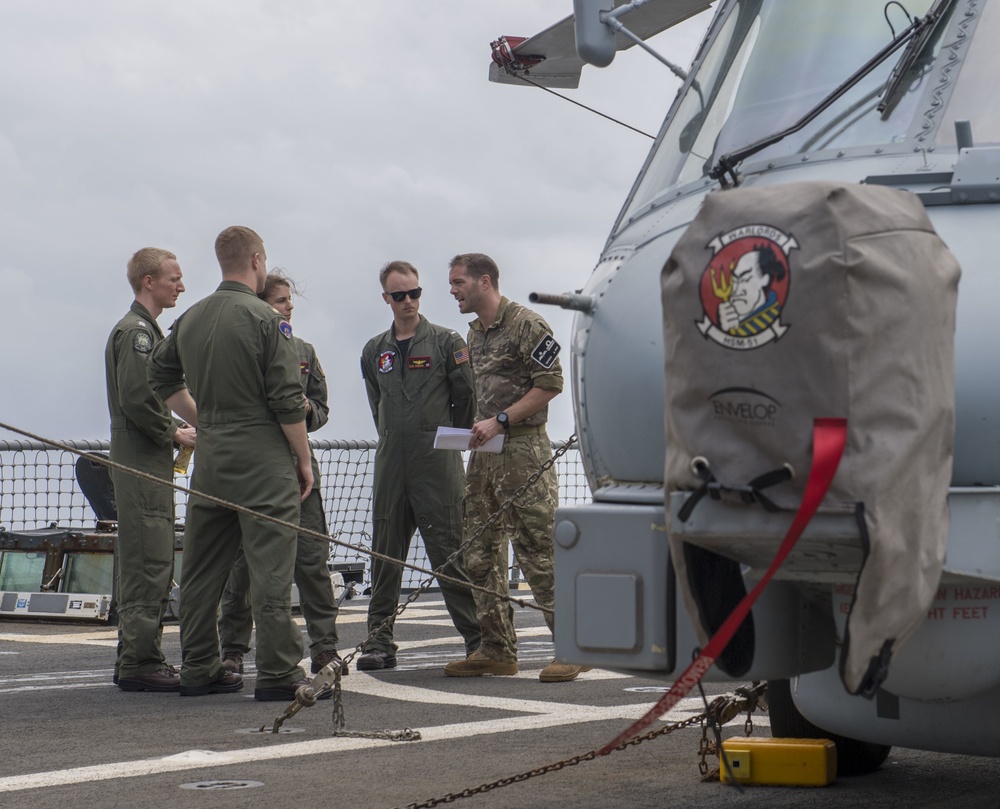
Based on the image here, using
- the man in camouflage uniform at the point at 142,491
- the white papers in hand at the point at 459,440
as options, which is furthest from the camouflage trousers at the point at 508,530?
the man in camouflage uniform at the point at 142,491

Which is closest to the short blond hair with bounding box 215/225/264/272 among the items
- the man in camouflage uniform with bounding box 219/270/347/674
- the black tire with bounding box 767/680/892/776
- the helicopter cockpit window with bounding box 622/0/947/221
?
the man in camouflage uniform with bounding box 219/270/347/674

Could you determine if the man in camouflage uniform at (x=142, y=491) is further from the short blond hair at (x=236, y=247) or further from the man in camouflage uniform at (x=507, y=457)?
the man in camouflage uniform at (x=507, y=457)

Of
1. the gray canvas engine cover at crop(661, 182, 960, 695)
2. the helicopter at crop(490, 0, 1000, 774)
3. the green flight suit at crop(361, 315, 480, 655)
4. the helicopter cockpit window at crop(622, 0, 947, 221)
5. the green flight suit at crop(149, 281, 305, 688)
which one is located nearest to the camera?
the gray canvas engine cover at crop(661, 182, 960, 695)

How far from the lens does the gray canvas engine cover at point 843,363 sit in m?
2.72

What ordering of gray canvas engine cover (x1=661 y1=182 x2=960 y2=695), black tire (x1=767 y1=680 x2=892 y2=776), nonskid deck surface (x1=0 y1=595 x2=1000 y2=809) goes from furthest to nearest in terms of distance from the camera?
black tire (x1=767 y1=680 x2=892 y2=776) < nonskid deck surface (x1=0 y1=595 x2=1000 y2=809) < gray canvas engine cover (x1=661 y1=182 x2=960 y2=695)

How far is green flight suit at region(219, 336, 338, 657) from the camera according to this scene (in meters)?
7.41

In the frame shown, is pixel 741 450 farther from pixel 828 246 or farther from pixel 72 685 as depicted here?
pixel 72 685

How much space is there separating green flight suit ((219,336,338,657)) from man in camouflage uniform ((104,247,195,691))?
467 millimetres

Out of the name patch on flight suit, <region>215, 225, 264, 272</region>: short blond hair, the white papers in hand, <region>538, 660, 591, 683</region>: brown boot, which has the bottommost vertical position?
<region>538, 660, 591, 683</region>: brown boot

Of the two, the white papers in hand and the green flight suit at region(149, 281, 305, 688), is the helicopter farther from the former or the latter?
the white papers in hand

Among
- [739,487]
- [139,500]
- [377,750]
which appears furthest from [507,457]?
[739,487]

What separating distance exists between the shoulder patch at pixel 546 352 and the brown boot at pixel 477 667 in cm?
148

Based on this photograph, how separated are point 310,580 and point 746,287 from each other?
194 inches

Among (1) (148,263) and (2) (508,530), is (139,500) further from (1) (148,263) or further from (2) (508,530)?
(2) (508,530)
